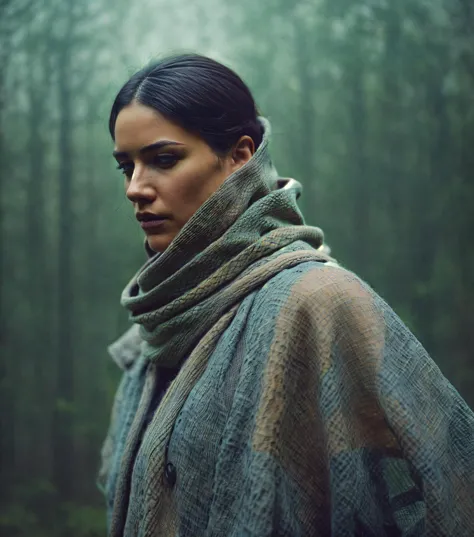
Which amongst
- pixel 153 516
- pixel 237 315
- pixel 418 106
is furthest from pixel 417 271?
pixel 153 516

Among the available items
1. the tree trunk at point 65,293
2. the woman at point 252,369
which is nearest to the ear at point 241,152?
the woman at point 252,369

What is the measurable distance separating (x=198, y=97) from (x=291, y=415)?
0.60 m

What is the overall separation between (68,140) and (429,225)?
4.94ft

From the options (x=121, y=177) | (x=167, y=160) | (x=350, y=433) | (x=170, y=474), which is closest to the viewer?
(x=350, y=433)

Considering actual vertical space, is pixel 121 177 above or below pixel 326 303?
above

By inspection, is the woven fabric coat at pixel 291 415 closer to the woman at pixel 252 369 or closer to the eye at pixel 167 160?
the woman at pixel 252 369

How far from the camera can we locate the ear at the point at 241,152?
3.28 feet

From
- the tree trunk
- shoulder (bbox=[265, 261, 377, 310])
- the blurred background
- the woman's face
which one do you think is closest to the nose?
the woman's face

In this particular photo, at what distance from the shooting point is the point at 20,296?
2.17 m

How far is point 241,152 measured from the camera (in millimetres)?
1005

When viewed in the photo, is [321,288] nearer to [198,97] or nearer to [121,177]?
[198,97]

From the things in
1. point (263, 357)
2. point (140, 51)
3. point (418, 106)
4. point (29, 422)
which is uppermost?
point (140, 51)

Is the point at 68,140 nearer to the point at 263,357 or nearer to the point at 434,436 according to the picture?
the point at 263,357

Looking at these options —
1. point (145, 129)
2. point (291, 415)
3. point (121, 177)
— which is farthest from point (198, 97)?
point (121, 177)
